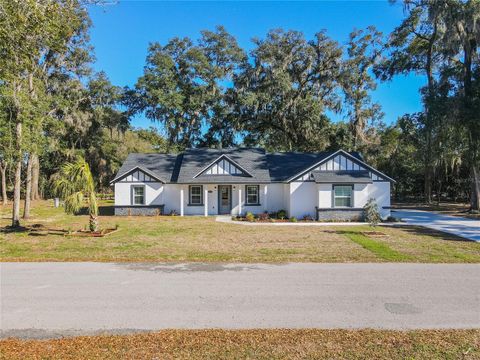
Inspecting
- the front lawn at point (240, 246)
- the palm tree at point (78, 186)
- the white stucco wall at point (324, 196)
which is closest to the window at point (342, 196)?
the white stucco wall at point (324, 196)

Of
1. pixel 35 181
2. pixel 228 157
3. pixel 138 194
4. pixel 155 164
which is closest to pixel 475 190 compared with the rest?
pixel 228 157

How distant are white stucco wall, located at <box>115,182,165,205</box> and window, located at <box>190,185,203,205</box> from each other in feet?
6.73

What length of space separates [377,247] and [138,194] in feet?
54.3

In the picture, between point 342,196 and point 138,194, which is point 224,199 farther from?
point 342,196

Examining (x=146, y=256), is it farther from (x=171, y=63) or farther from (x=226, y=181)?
(x=171, y=63)

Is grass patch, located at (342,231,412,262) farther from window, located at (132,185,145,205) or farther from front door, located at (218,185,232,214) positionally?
window, located at (132,185,145,205)

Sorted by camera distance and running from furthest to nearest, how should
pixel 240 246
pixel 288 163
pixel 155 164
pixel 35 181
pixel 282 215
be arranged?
1. pixel 35 181
2. pixel 155 164
3. pixel 288 163
4. pixel 282 215
5. pixel 240 246

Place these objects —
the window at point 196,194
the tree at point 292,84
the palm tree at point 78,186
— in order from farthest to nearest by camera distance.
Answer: the tree at point 292,84, the window at point 196,194, the palm tree at point 78,186

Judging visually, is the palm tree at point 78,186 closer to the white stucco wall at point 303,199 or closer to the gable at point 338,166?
the white stucco wall at point 303,199

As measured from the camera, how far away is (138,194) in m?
22.5

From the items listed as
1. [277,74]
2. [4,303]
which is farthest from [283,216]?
→ [4,303]

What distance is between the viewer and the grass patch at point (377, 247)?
952cm

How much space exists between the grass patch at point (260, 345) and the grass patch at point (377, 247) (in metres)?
4.86

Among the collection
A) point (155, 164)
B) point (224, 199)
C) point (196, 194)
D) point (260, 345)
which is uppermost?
point (155, 164)
